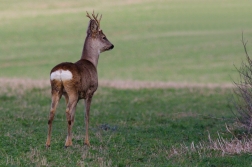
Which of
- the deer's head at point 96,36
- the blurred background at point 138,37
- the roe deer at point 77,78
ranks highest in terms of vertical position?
the deer's head at point 96,36

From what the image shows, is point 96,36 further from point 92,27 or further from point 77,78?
point 77,78

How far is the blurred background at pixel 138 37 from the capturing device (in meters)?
36.0

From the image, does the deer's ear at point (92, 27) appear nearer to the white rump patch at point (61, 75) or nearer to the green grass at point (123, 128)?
the white rump patch at point (61, 75)

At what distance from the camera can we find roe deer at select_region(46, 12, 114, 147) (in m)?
9.40

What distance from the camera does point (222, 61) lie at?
39.0 m

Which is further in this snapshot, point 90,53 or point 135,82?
point 135,82

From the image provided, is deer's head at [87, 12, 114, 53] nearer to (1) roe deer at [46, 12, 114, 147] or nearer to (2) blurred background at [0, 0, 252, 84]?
(1) roe deer at [46, 12, 114, 147]

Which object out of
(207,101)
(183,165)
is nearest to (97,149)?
(183,165)

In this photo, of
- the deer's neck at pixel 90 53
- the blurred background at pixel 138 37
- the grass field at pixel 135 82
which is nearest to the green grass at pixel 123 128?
the grass field at pixel 135 82

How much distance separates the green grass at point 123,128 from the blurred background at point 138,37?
1027 cm

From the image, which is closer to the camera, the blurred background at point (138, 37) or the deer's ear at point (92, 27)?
the deer's ear at point (92, 27)

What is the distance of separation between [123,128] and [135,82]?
12.7m

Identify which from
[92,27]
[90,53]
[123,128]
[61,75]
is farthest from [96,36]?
[123,128]

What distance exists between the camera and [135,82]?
1008 inches
